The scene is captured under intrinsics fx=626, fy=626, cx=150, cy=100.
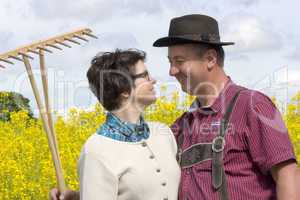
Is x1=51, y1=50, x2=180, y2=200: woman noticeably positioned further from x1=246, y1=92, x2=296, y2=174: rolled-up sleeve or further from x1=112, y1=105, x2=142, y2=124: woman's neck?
x1=246, y1=92, x2=296, y2=174: rolled-up sleeve

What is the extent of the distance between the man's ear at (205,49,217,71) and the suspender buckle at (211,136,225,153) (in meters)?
0.32

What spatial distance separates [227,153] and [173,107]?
428cm

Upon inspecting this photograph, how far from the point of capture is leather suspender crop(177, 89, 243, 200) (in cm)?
247

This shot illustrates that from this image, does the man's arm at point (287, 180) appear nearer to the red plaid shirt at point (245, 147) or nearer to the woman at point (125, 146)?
the red plaid shirt at point (245, 147)

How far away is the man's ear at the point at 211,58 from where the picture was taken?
2.62m

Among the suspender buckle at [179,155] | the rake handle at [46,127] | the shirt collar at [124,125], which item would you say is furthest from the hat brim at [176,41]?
the rake handle at [46,127]

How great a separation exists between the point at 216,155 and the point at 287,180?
290mm

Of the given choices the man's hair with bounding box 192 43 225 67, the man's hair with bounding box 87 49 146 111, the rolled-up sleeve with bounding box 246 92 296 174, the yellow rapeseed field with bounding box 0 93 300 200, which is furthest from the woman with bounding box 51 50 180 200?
the yellow rapeseed field with bounding box 0 93 300 200

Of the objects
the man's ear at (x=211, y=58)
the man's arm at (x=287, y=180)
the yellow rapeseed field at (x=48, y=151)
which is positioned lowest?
the yellow rapeseed field at (x=48, y=151)

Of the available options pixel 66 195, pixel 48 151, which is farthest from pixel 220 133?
pixel 48 151

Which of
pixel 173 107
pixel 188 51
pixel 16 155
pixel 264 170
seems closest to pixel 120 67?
pixel 188 51

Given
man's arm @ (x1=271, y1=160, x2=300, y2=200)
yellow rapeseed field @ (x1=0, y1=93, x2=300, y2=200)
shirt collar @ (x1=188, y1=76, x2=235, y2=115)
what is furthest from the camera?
yellow rapeseed field @ (x1=0, y1=93, x2=300, y2=200)

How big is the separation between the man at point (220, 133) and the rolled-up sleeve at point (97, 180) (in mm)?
315

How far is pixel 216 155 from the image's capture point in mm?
2471
